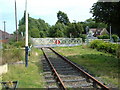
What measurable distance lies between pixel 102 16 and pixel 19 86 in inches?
257

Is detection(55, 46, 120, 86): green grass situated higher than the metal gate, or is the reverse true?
the metal gate

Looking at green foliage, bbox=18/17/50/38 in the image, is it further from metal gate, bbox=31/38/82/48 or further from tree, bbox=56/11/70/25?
metal gate, bbox=31/38/82/48

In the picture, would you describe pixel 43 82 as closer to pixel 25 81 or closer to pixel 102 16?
pixel 25 81

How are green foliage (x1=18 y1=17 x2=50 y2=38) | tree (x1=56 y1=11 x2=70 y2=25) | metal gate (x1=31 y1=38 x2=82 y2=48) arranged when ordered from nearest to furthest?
metal gate (x1=31 y1=38 x2=82 y2=48) → green foliage (x1=18 y1=17 x2=50 y2=38) → tree (x1=56 y1=11 x2=70 y2=25)

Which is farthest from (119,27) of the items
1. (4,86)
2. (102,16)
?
(4,86)

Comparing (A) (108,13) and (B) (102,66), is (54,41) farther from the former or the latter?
(A) (108,13)

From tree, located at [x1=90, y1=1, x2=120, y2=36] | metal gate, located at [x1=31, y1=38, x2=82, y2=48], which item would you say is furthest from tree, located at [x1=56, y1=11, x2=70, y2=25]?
tree, located at [x1=90, y1=1, x2=120, y2=36]

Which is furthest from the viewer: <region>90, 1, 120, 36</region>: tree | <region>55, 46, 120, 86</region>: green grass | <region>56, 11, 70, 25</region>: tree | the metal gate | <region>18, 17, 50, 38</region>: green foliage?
<region>56, 11, 70, 25</region>: tree

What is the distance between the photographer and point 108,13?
36.2ft

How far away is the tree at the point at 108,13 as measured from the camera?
34.4 ft

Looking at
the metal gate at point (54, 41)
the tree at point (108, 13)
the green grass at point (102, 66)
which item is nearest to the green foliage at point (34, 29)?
the metal gate at point (54, 41)

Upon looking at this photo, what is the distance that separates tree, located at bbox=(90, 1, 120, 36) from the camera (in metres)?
10.5

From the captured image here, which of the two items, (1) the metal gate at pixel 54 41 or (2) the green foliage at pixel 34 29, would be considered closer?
(1) the metal gate at pixel 54 41

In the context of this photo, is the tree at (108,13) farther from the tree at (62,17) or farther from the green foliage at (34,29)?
the tree at (62,17)
